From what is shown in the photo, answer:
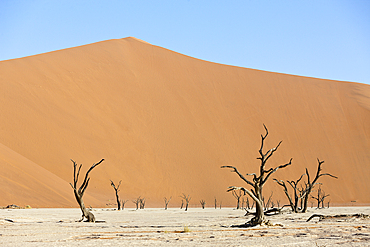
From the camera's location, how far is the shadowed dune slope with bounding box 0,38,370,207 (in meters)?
47.3

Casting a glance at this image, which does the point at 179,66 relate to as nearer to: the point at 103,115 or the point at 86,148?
the point at 103,115

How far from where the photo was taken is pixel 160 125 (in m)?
59.4

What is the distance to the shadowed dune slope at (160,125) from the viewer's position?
4734 centimetres

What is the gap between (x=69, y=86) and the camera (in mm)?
58312

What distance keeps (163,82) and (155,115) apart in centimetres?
950

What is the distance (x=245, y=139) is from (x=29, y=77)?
3300cm

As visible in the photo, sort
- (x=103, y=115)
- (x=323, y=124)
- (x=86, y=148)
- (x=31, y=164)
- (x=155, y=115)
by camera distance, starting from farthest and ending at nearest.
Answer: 1. (x=323, y=124)
2. (x=155, y=115)
3. (x=103, y=115)
4. (x=86, y=148)
5. (x=31, y=164)

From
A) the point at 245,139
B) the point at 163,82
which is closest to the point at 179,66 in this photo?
the point at 163,82

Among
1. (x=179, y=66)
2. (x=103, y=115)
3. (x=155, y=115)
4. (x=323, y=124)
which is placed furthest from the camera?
(x=179, y=66)

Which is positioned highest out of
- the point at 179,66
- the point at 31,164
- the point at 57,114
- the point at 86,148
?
the point at 179,66

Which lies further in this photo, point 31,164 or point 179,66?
point 179,66

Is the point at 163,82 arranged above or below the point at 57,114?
above

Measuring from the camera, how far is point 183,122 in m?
61.2

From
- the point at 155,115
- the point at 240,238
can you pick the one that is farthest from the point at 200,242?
the point at 155,115
